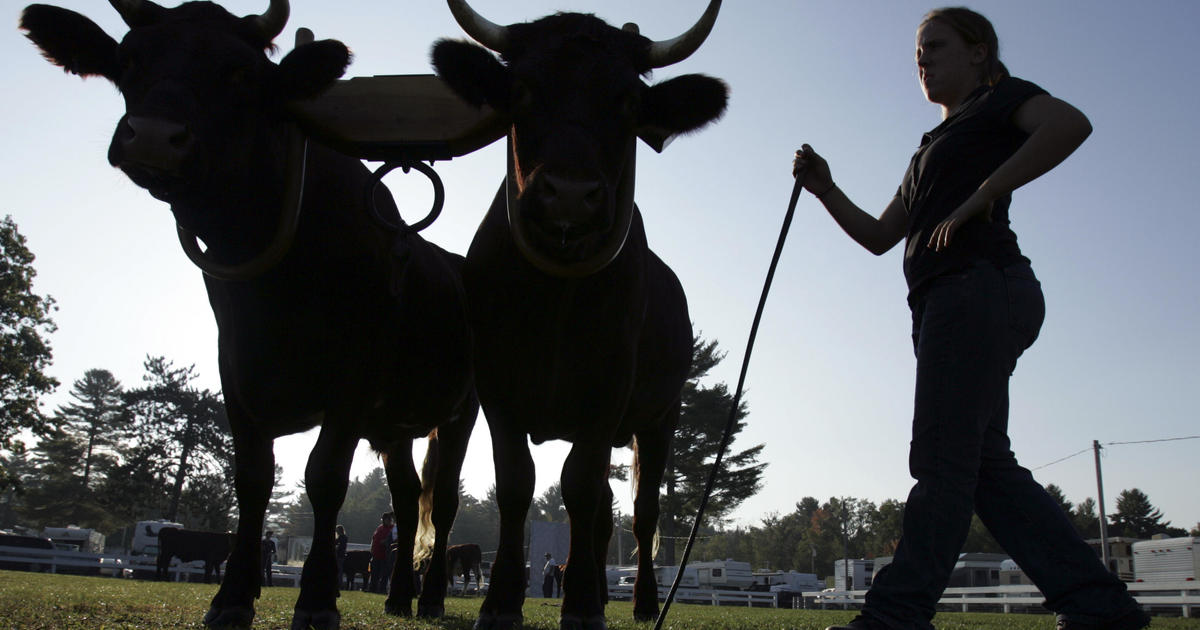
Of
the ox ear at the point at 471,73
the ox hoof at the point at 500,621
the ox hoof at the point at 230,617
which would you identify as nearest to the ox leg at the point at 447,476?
the ox hoof at the point at 500,621

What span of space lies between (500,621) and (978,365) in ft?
7.53

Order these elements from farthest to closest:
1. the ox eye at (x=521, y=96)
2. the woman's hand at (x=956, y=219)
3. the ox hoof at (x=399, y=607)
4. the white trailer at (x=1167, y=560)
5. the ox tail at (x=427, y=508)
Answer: the white trailer at (x=1167, y=560)
the ox tail at (x=427, y=508)
the ox hoof at (x=399, y=607)
the ox eye at (x=521, y=96)
the woman's hand at (x=956, y=219)

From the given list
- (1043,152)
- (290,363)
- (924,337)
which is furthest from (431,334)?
(1043,152)

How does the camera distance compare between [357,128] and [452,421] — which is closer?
[357,128]

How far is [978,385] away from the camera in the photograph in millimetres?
2857

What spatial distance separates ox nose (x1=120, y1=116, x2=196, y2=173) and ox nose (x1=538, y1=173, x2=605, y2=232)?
1.50m

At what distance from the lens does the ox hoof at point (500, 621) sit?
12.8 ft

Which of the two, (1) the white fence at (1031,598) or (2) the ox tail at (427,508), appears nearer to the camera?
(2) the ox tail at (427,508)

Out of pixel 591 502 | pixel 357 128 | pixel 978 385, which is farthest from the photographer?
pixel 357 128

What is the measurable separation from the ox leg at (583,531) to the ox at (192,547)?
76.1 ft

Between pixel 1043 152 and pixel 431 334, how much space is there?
3.58 meters

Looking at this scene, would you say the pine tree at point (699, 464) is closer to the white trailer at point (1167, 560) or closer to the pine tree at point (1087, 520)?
the white trailer at point (1167, 560)

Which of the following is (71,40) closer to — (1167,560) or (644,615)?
(644,615)

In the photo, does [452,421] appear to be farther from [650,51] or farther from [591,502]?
[650,51]
